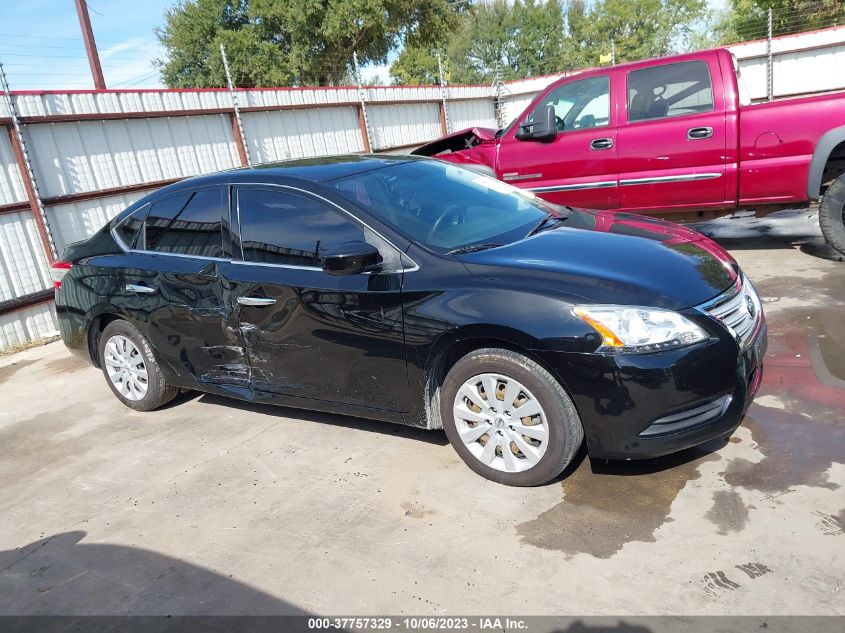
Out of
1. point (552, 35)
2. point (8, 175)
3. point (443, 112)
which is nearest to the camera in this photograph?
point (8, 175)

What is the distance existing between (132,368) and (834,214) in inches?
242

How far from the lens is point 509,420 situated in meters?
3.16

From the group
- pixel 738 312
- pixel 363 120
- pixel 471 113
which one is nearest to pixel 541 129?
pixel 738 312

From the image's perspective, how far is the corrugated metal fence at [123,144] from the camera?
295 inches

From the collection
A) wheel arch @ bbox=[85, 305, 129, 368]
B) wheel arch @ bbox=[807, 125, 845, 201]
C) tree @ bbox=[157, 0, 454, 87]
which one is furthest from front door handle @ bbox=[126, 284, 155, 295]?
tree @ bbox=[157, 0, 454, 87]

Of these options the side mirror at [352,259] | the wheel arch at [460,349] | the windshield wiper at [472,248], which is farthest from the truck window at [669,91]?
the wheel arch at [460,349]

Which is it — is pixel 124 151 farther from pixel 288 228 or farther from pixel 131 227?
pixel 288 228

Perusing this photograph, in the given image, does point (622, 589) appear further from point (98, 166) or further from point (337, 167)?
point (98, 166)

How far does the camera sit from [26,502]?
152 inches

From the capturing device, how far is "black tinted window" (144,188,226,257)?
4156mm

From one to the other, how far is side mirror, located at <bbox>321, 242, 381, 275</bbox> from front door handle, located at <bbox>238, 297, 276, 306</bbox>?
0.56 meters

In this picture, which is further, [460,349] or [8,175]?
[8,175]

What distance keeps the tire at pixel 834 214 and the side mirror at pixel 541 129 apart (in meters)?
2.64

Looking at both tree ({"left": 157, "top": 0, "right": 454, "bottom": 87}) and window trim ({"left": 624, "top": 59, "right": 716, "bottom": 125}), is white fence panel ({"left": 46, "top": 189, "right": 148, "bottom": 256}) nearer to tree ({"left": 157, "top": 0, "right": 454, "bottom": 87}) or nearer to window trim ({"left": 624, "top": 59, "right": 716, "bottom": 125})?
window trim ({"left": 624, "top": 59, "right": 716, "bottom": 125})
